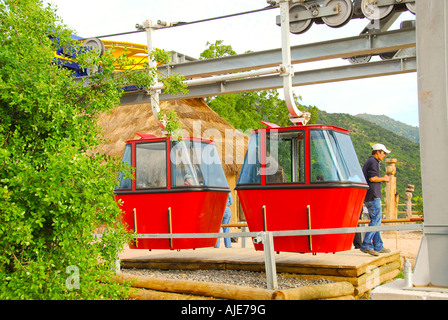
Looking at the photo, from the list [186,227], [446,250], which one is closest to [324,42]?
[186,227]

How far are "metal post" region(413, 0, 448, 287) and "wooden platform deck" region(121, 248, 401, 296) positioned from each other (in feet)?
7.64

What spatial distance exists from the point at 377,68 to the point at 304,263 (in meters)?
6.92

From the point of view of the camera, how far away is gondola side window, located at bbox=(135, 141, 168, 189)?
32.0 feet

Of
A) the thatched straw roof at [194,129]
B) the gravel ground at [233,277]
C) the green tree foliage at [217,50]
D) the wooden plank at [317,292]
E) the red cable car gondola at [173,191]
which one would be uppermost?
the green tree foliage at [217,50]

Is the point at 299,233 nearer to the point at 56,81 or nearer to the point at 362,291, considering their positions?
the point at 362,291

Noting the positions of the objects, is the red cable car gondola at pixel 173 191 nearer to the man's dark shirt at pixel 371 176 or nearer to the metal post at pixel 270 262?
the metal post at pixel 270 262

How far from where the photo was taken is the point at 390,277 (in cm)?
1027

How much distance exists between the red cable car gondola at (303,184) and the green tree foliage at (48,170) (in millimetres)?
3044

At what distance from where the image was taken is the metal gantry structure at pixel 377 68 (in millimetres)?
5992

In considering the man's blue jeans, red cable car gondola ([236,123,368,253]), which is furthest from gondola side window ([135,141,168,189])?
the man's blue jeans

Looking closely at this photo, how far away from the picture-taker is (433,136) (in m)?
6.04

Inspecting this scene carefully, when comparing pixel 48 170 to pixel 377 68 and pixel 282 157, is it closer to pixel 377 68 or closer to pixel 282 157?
pixel 282 157

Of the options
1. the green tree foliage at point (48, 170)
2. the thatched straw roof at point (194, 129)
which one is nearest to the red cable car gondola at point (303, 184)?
the green tree foliage at point (48, 170)

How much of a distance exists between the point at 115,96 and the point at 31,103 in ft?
3.17
